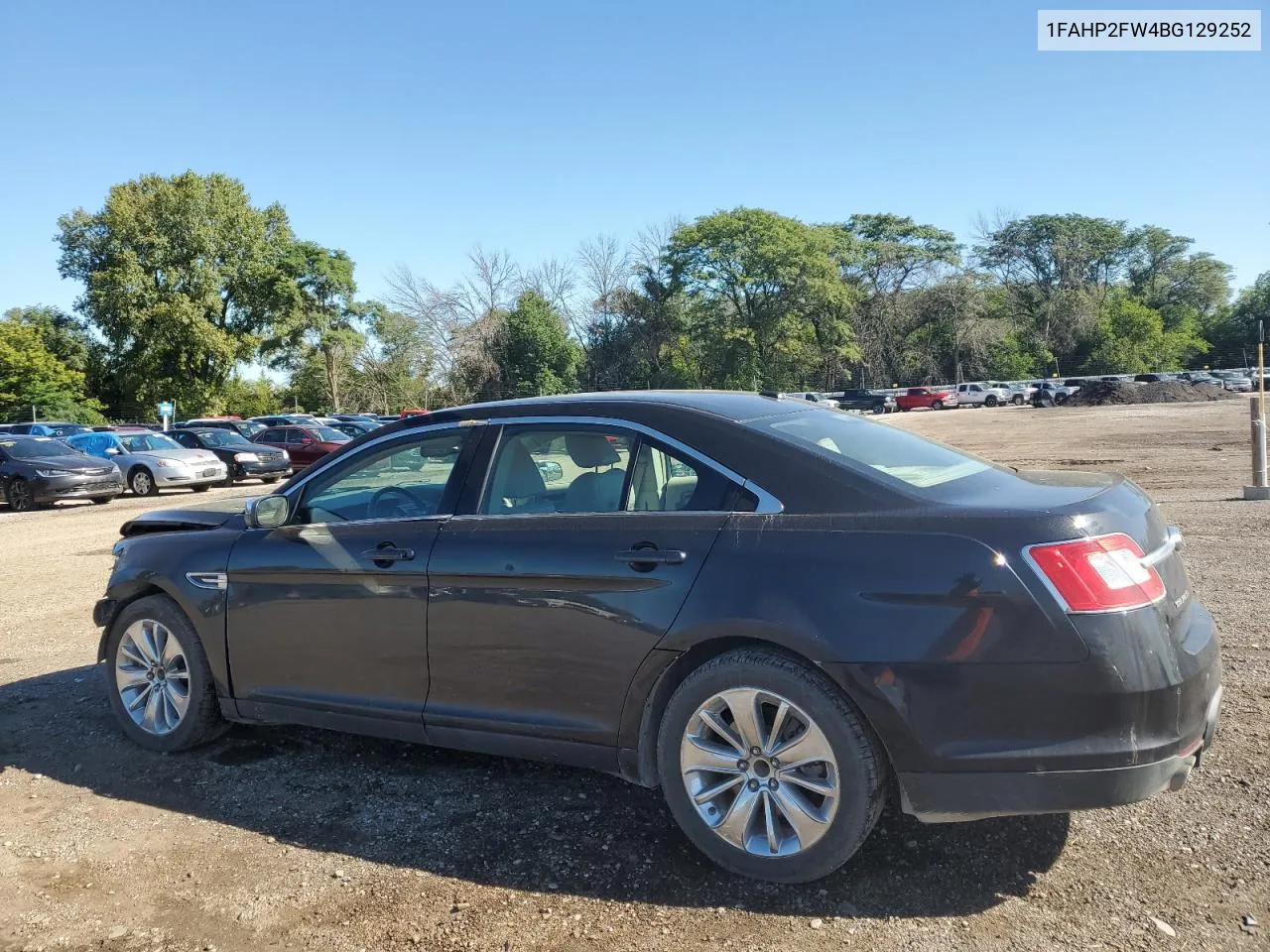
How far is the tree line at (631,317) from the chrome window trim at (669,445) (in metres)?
51.9

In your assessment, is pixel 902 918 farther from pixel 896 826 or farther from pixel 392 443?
pixel 392 443

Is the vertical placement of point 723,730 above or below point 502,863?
above

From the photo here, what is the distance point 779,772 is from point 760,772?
0.07 metres

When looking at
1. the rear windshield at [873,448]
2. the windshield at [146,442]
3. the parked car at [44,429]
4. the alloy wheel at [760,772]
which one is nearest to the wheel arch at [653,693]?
the alloy wheel at [760,772]

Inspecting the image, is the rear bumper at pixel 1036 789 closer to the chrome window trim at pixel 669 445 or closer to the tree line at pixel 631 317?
the chrome window trim at pixel 669 445

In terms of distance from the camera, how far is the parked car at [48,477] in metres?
19.3

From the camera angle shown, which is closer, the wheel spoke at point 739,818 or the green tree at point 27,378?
the wheel spoke at point 739,818

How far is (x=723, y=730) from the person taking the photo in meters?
3.24

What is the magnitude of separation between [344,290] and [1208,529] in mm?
53728

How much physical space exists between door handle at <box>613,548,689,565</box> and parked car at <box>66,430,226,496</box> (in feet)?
68.2

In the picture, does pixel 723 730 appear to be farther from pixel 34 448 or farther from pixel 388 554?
pixel 34 448

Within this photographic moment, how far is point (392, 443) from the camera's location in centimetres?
429

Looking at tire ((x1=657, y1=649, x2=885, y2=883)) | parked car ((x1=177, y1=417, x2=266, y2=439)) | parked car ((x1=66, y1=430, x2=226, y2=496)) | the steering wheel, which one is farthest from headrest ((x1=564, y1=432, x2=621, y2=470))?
parked car ((x1=177, y1=417, x2=266, y2=439))

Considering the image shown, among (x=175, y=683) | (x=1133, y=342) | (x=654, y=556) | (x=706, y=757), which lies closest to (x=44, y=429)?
(x=175, y=683)
